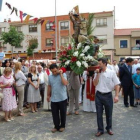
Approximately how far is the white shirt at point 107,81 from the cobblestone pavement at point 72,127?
112 cm

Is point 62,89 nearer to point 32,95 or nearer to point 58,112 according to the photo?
point 58,112

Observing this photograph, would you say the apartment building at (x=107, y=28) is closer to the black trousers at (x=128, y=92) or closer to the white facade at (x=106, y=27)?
the white facade at (x=106, y=27)

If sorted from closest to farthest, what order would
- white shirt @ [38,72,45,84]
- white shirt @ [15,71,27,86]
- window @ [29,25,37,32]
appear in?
white shirt @ [15,71,27,86] → white shirt @ [38,72,45,84] → window @ [29,25,37,32]

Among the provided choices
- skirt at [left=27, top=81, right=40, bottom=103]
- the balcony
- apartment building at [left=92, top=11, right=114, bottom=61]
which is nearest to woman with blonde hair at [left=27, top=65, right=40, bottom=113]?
skirt at [left=27, top=81, right=40, bottom=103]

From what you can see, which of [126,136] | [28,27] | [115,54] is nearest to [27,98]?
[126,136]

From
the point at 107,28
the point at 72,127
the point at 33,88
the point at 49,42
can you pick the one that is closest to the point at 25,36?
the point at 49,42

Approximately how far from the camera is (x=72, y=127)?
5.61m

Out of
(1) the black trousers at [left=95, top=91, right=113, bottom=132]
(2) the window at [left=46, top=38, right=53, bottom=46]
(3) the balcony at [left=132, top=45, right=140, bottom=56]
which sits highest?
(2) the window at [left=46, top=38, right=53, bottom=46]

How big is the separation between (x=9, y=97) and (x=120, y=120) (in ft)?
→ 11.1

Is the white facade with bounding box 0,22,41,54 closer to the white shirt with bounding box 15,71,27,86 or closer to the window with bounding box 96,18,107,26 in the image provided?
the window with bounding box 96,18,107,26

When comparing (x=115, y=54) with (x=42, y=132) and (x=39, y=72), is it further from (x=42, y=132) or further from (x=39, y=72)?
(x=42, y=132)

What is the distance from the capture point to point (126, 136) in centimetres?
488

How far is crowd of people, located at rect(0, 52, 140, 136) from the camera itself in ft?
15.9

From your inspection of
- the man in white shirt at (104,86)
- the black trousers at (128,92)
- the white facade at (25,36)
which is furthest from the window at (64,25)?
the man in white shirt at (104,86)
